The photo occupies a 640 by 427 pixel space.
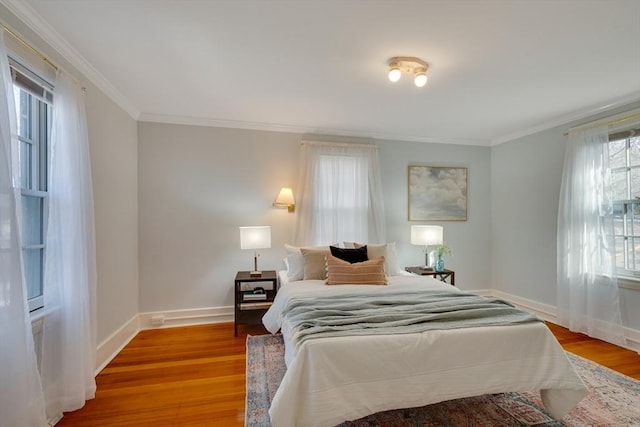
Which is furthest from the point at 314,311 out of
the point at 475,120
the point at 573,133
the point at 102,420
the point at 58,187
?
the point at 573,133

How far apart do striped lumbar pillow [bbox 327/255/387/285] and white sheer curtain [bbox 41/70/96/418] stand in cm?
194

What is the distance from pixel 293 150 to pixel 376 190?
4.13 ft

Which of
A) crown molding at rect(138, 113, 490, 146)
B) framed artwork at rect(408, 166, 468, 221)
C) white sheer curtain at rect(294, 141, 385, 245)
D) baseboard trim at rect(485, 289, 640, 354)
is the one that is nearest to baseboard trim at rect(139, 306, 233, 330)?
white sheer curtain at rect(294, 141, 385, 245)

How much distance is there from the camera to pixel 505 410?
6.59 ft

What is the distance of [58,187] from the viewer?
1962mm

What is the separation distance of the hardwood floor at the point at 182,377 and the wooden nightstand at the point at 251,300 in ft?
0.52

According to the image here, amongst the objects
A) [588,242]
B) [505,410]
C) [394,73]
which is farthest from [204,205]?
[588,242]

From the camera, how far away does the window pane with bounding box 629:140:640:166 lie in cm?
299

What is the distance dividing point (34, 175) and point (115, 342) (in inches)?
67.3

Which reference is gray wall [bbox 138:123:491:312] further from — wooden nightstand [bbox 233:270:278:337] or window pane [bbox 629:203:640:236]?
window pane [bbox 629:203:640:236]

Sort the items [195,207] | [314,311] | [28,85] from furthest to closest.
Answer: [195,207]
[314,311]
[28,85]

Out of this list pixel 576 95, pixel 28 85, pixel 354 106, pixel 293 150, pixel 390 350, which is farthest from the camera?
pixel 293 150

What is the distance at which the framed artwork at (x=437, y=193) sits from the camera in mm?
4414

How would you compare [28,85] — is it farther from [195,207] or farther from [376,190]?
[376,190]
